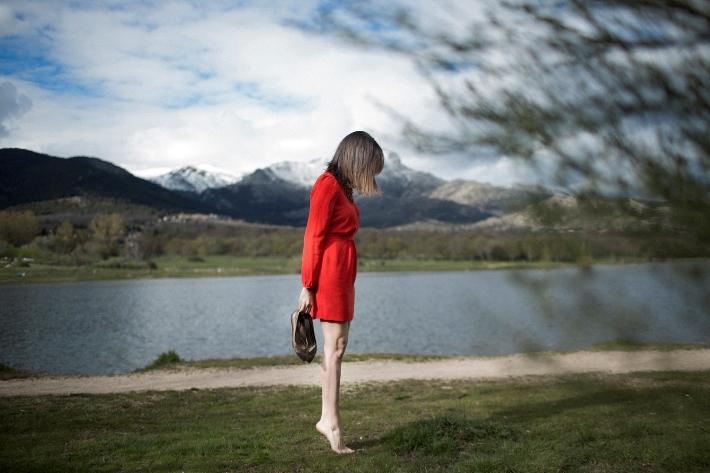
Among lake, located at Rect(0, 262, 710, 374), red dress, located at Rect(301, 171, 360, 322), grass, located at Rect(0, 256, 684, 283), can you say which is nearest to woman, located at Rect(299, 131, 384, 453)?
red dress, located at Rect(301, 171, 360, 322)

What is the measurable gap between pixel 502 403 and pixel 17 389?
10556 millimetres

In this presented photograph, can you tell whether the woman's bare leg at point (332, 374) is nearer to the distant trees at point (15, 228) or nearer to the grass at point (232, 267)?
the distant trees at point (15, 228)

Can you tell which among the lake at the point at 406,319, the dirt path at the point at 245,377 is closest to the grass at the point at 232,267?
the lake at the point at 406,319

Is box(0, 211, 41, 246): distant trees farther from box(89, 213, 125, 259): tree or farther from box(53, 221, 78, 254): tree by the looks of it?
box(89, 213, 125, 259): tree

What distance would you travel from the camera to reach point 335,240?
535 centimetres

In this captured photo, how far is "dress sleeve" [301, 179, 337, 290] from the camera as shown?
523 cm

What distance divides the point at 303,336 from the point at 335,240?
0.91 metres

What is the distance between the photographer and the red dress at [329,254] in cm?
524

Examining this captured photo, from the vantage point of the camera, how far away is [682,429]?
6.81 m

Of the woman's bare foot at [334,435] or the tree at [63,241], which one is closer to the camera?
the woman's bare foot at [334,435]

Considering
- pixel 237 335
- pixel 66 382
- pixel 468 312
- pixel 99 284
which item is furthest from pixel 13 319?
pixel 99 284

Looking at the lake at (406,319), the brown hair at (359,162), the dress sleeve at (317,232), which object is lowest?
the lake at (406,319)

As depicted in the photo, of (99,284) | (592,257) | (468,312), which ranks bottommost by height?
(99,284)

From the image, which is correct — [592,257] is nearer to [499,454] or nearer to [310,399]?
[499,454]
